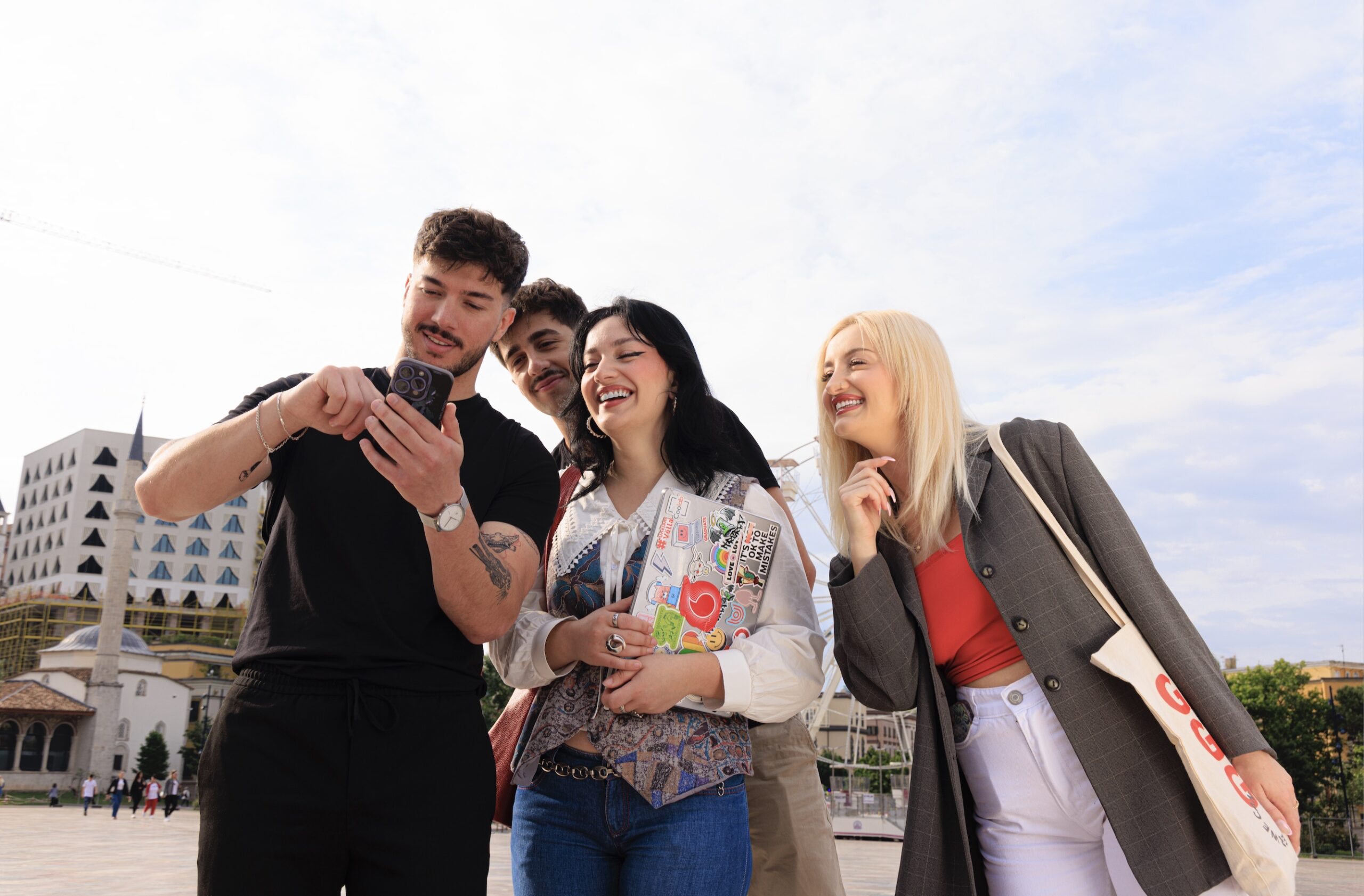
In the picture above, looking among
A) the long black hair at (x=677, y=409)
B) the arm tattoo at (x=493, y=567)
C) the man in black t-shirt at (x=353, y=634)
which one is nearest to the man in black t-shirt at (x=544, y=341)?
the long black hair at (x=677, y=409)

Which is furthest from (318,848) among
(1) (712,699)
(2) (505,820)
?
(1) (712,699)

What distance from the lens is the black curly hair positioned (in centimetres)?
267

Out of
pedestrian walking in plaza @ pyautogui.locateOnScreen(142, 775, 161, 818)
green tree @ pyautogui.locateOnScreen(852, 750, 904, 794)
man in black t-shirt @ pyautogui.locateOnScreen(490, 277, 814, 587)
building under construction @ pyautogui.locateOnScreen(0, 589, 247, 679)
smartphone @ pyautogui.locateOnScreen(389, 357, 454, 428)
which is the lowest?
green tree @ pyautogui.locateOnScreen(852, 750, 904, 794)

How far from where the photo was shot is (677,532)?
273 centimetres

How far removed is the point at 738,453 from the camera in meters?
3.26

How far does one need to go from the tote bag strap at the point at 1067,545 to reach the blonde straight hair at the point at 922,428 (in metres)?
0.12

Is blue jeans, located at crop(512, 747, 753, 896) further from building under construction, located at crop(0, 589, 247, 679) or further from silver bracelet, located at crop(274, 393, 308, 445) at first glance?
building under construction, located at crop(0, 589, 247, 679)

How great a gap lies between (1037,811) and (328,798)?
1.77 meters

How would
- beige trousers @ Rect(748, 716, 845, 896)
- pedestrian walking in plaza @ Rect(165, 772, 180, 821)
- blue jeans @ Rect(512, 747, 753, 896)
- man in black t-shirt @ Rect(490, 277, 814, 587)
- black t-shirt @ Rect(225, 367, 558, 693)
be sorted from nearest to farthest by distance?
black t-shirt @ Rect(225, 367, 558, 693) < blue jeans @ Rect(512, 747, 753, 896) < beige trousers @ Rect(748, 716, 845, 896) < man in black t-shirt @ Rect(490, 277, 814, 587) < pedestrian walking in plaza @ Rect(165, 772, 180, 821)

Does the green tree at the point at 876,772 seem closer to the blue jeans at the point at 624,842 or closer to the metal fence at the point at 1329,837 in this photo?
the metal fence at the point at 1329,837

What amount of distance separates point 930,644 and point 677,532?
0.78m

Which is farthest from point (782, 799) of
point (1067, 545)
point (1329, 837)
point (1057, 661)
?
point (1329, 837)

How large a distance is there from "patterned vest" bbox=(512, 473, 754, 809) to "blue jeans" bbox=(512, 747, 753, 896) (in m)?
0.05

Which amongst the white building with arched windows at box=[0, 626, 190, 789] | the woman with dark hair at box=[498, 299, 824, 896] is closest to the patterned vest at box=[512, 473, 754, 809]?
the woman with dark hair at box=[498, 299, 824, 896]
